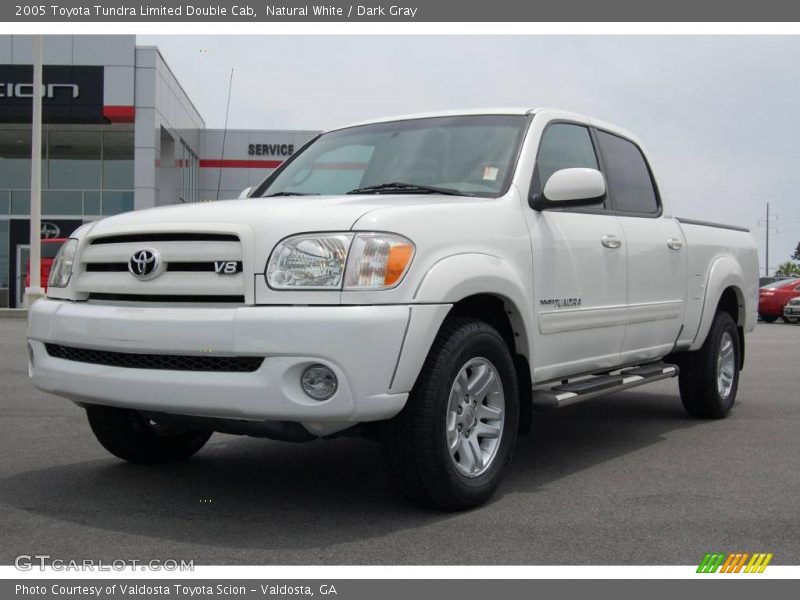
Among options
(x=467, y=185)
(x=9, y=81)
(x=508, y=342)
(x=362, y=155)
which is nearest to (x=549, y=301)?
(x=508, y=342)

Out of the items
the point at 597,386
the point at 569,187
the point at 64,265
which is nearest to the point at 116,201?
the point at 64,265

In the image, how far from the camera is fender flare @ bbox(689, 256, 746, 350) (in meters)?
6.64

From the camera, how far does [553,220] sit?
489 cm

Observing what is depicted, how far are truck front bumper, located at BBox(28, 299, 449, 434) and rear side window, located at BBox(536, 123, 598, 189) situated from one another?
5.17 feet

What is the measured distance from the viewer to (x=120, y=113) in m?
25.9

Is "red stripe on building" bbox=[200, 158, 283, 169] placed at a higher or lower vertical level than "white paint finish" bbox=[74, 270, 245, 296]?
higher

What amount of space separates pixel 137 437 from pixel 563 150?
2.87 meters

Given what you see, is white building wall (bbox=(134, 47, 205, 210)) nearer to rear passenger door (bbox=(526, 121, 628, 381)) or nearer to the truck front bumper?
rear passenger door (bbox=(526, 121, 628, 381))

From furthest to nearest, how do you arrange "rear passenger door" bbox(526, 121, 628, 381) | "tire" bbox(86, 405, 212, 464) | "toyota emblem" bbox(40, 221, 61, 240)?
"toyota emblem" bbox(40, 221, 61, 240)
"tire" bbox(86, 405, 212, 464)
"rear passenger door" bbox(526, 121, 628, 381)

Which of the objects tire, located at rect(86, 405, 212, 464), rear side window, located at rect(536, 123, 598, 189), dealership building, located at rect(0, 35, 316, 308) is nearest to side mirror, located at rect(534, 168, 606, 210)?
rear side window, located at rect(536, 123, 598, 189)

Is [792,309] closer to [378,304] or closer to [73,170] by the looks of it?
[73,170]
